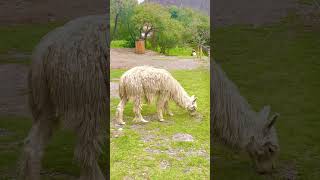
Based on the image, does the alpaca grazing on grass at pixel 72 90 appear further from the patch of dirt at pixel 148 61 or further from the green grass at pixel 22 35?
the patch of dirt at pixel 148 61

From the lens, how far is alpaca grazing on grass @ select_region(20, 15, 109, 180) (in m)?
1.99

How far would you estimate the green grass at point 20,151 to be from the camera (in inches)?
86.0

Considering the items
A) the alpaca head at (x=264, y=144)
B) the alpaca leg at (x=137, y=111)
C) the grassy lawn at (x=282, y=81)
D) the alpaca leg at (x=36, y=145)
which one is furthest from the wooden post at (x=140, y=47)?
the alpaca head at (x=264, y=144)

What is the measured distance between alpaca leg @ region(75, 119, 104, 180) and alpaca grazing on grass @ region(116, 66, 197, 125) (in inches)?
7.7

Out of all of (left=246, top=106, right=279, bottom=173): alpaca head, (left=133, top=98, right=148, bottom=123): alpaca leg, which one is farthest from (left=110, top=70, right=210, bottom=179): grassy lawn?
(left=246, top=106, right=279, bottom=173): alpaca head

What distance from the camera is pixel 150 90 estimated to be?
7.80ft

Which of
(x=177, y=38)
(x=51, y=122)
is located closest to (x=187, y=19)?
(x=177, y=38)

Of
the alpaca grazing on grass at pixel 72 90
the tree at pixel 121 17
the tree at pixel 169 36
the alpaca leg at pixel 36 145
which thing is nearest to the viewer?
the alpaca grazing on grass at pixel 72 90

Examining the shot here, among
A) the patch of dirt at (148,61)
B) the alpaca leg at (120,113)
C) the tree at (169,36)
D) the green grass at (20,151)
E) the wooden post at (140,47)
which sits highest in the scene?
the tree at (169,36)

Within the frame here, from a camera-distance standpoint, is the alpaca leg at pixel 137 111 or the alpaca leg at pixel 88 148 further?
the alpaca leg at pixel 137 111

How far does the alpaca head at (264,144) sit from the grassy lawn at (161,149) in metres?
0.26

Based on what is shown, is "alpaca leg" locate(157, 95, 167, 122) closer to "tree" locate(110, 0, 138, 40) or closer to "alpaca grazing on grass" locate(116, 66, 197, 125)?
"alpaca grazing on grass" locate(116, 66, 197, 125)

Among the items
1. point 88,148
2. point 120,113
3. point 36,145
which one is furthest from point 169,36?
point 36,145

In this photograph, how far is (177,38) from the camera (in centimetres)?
235
